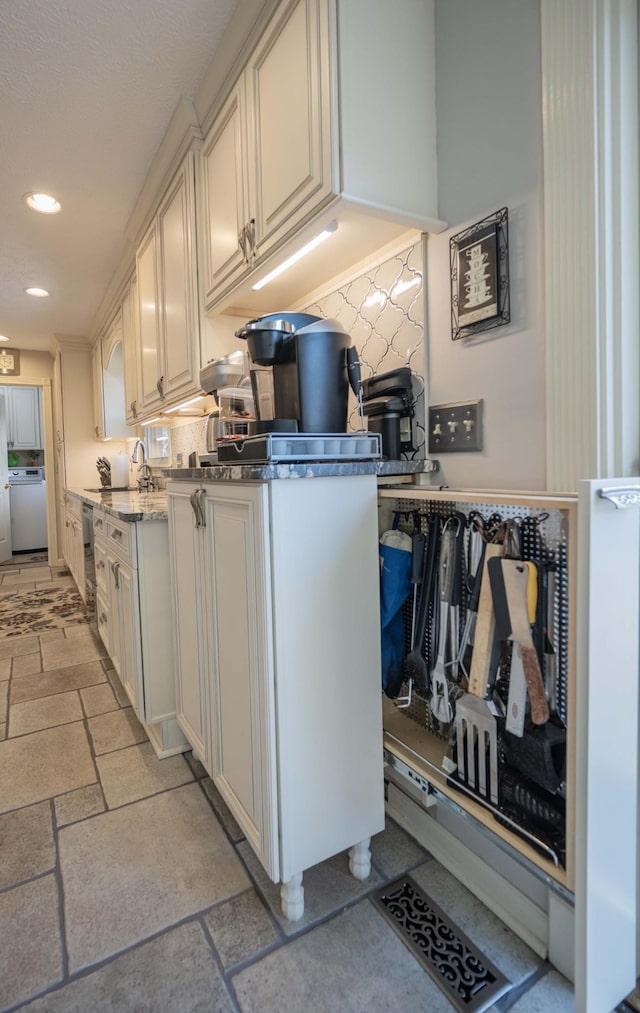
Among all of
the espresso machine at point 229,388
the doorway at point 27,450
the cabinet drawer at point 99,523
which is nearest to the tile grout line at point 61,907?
the cabinet drawer at point 99,523

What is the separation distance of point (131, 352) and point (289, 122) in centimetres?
230

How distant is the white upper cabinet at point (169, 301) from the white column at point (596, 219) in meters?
1.48

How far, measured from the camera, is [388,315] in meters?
1.51

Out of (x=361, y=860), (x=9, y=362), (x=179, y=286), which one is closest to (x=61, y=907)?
(x=361, y=860)

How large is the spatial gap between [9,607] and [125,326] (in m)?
2.33

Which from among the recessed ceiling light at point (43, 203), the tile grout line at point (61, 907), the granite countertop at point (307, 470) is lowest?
the tile grout line at point (61, 907)

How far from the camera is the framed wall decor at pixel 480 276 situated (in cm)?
112

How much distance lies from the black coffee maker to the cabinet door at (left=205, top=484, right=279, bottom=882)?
250 mm

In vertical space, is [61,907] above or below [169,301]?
below

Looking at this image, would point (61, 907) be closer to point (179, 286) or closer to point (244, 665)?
point (244, 665)

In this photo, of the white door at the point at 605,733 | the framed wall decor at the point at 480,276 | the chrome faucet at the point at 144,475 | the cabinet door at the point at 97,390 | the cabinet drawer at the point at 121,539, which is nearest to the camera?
the white door at the point at 605,733

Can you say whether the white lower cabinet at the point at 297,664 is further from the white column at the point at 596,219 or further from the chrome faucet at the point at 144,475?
the chrome faucet at the point at 144,475

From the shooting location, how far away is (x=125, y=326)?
339cm

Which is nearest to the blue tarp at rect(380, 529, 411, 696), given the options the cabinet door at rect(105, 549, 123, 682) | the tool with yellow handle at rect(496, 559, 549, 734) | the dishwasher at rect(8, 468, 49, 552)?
the tool with yellow handle at rect(496, 559, 549, 734)
